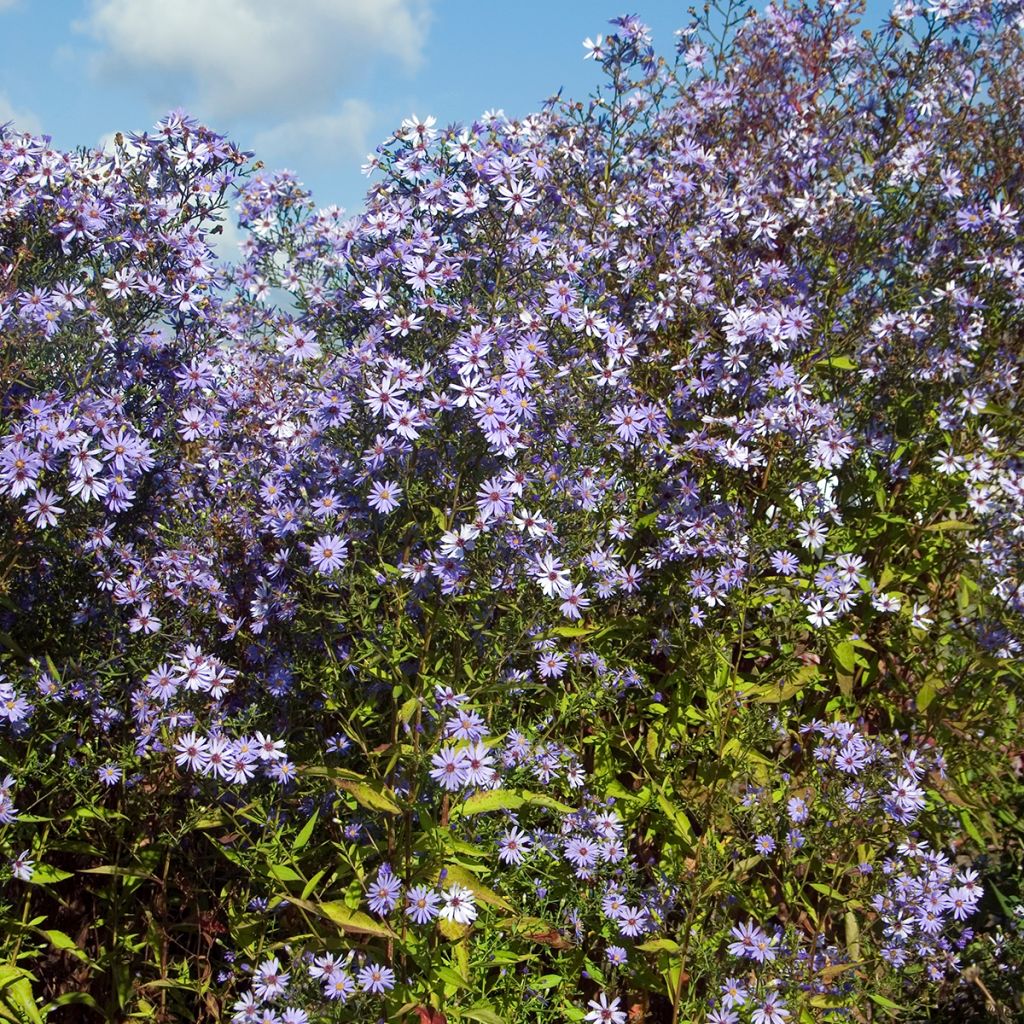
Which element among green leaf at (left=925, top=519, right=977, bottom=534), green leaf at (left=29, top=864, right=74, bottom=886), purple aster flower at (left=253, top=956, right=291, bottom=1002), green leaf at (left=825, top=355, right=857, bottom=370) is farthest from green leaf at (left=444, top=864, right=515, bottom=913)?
green leaf at (left=825, top=355, right=857, bottom=370)

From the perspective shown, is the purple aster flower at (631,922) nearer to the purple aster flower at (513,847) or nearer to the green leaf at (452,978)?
the purple aster flower at (513,847)

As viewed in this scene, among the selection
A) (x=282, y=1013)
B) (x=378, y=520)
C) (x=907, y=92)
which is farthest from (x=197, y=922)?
(x=907, y=92)

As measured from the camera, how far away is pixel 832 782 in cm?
408

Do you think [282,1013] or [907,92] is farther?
[907,92]

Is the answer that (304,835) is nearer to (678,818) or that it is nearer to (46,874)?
(46,874)

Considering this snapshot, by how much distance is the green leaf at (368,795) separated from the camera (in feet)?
10.7

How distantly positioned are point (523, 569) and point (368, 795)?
0.82 meters

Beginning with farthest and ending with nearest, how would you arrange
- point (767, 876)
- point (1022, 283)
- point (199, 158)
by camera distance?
point (1022, 283), point (767, 876), point (199, 158)

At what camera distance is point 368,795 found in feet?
10.7

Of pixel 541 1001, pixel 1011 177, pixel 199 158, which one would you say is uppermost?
pixel 1011 177

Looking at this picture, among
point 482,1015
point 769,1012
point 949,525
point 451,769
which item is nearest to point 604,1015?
point 769,1012

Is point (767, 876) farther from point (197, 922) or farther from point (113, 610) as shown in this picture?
point (113, 610)

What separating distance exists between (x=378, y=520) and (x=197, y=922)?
5.30 feet

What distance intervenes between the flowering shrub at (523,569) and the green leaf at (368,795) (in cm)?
1
